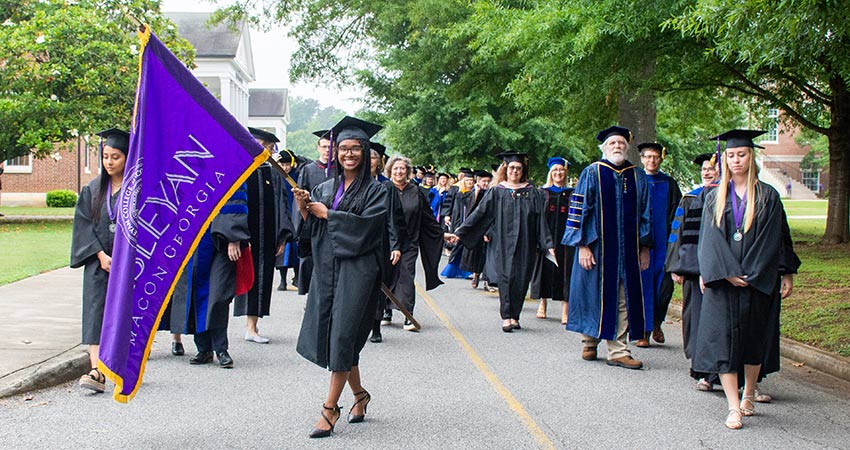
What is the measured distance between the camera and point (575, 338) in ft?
33.0

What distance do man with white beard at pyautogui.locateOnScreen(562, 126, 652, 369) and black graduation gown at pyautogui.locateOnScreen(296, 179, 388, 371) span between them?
3135mm

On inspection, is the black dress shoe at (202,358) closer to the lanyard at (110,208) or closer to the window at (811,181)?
the lanyard at (110,208)

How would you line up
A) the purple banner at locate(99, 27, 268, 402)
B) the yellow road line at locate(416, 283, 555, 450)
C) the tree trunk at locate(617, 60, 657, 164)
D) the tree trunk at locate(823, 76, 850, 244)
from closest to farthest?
the purple banner at locate(99, 27, 268, 402) → the yellow road line at locate(416, 283, 555, 450) → the tree trunk at locate(617, 60, 657, 164) → the tree trunk at locate(823, 76, 850, 244)

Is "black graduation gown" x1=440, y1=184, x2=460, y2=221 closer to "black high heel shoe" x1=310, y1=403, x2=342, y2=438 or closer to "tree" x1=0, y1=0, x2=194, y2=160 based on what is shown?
"tree" x1=0, y1=0, x2=194, y2=160

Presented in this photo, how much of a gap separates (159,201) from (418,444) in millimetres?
2081

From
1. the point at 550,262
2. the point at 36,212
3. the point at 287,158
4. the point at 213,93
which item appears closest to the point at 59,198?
the point at 36,212

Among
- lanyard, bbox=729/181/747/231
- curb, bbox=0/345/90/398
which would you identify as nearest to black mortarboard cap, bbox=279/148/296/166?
curb, bbox=0/345/90/398

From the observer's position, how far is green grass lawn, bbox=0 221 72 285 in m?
14.9

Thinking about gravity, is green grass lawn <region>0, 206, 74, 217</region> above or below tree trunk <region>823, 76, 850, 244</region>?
below

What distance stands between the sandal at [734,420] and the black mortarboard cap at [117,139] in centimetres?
461

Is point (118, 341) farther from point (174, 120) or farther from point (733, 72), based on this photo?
point (733, 72)


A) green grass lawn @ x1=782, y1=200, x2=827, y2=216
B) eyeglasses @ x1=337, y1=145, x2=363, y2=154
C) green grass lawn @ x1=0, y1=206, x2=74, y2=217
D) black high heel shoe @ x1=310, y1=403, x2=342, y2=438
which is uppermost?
eyeglasses @ x1=337, y1=145, x2=363, y2=154

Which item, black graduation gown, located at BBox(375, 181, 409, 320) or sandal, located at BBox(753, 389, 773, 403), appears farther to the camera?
sandal, located at BBox(753, 389, 773, 403)

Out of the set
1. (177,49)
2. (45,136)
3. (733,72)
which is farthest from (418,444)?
(177,49)
